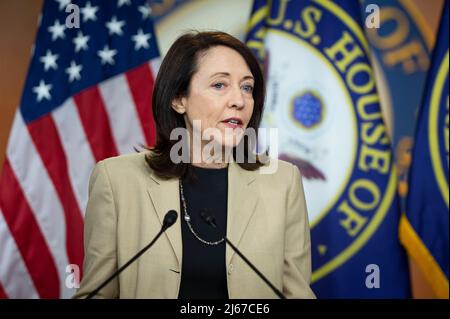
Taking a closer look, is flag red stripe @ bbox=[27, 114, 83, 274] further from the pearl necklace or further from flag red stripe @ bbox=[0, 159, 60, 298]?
the pearl necklace

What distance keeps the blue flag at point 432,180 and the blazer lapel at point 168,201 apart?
1.59 meters

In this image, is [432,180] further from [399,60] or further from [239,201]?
[239,201]

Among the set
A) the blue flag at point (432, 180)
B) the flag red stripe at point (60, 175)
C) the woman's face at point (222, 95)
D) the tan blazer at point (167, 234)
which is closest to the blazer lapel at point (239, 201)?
the tan blazer at point (167, 234)

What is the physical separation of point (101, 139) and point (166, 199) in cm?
129

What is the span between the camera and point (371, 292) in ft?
9.89

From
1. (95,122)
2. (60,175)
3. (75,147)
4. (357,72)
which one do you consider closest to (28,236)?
(60,175)

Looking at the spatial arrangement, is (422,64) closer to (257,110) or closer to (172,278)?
(257,110)

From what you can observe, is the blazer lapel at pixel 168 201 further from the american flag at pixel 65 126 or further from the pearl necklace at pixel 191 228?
the american flag at pixel 65 126

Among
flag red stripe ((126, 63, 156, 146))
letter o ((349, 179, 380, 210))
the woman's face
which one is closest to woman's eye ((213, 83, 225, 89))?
the woman's face

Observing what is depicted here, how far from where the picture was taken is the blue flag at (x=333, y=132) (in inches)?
119

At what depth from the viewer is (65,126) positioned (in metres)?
2.92

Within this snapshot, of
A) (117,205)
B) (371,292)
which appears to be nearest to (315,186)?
(371,292)

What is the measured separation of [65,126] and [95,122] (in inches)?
6.0

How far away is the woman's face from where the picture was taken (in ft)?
5.80
